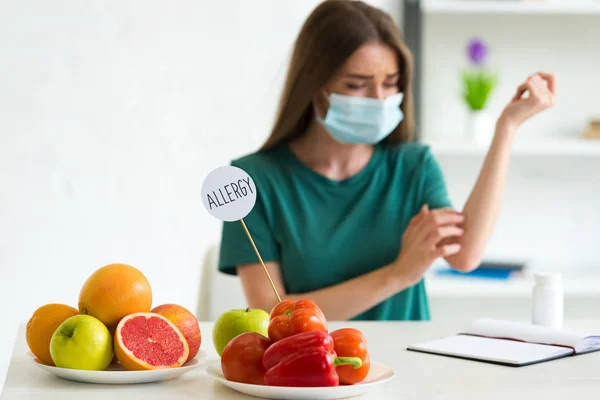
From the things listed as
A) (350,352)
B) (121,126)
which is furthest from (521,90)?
(121,126)

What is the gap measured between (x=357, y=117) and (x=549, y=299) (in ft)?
2.09

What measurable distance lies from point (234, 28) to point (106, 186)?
2.23ft

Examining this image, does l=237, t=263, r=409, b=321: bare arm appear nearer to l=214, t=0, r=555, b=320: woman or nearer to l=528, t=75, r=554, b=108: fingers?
l=214, t=0, r=555, b=320: woman

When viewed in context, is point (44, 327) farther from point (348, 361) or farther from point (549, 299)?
point (549, 299)

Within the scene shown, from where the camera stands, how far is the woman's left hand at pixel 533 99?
1782 millimetres

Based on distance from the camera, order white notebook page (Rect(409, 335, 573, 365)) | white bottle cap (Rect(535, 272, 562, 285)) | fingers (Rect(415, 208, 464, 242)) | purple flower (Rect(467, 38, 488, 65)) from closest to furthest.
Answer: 1. white notebook page (Rect(409, 335, 573, 365))
2. white bottle cap (Rect(535, 272, 562, 285))
3. fingers (Rect(415, 208, 464, 242))
4. purple flower (Rect(467, 38, 488, 65))

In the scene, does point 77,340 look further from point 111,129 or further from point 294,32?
point 294,32

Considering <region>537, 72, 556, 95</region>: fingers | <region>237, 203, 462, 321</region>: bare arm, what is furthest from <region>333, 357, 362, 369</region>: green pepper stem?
<region>537, 72, 556, 95</region>: fingers

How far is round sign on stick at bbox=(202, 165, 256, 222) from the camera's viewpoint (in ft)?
3.67

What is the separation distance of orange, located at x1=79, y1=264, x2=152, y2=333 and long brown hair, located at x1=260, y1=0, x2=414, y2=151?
36.6 inches

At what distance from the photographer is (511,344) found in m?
1.33

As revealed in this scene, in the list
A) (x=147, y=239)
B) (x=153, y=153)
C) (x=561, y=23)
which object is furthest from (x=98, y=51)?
(x=561, y=23)

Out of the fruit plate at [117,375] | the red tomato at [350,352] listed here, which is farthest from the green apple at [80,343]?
the red tomato at [350,352]

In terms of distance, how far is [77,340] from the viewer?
103cm
